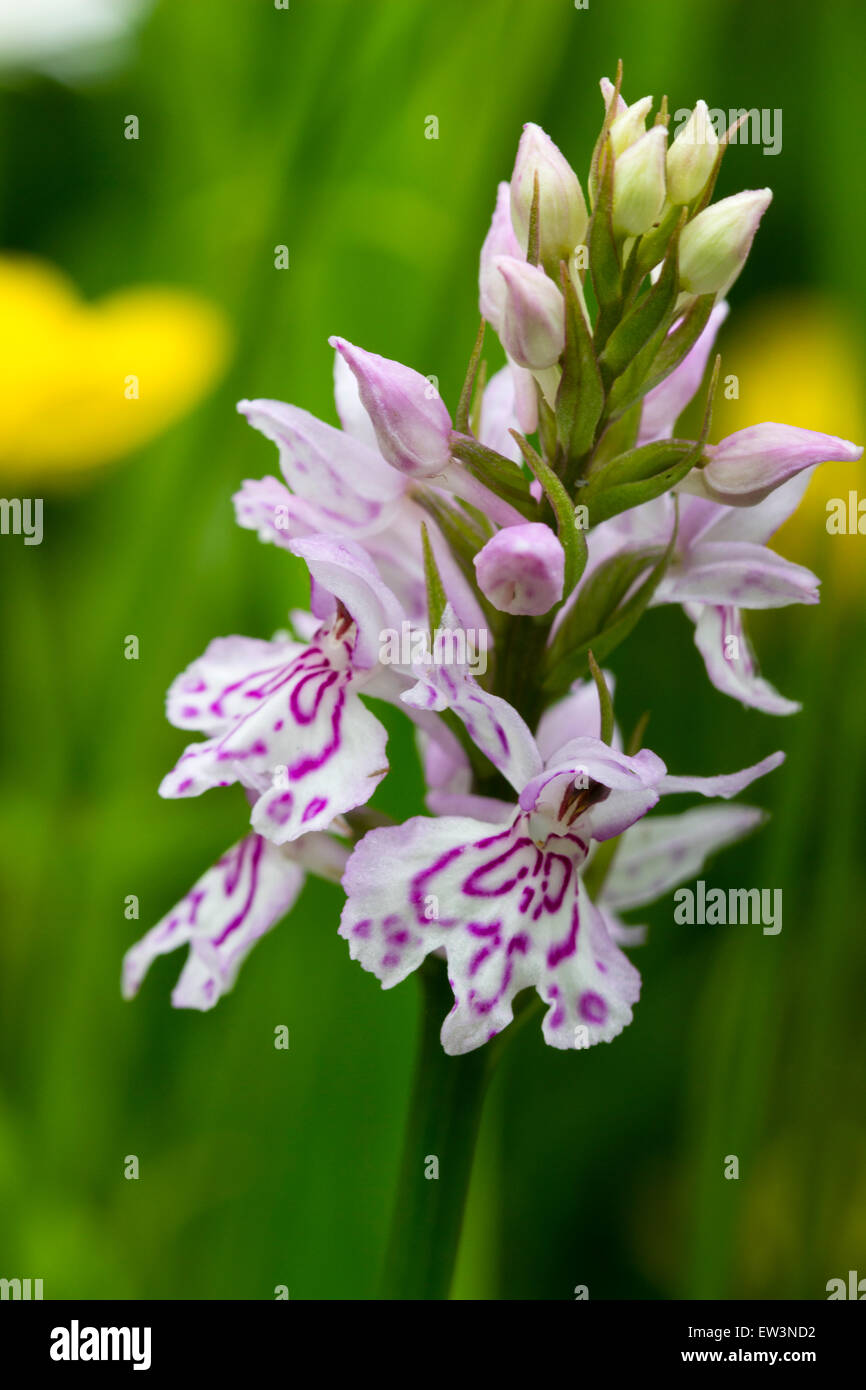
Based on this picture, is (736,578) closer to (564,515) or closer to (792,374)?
(564,515)

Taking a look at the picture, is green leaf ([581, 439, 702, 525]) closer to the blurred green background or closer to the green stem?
the green stem

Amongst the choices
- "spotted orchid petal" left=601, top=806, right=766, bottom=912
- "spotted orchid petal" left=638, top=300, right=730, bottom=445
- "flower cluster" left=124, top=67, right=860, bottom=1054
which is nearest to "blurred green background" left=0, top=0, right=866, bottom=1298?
"spotted orchid petal" left=601, top=806, right=766, bottom=912

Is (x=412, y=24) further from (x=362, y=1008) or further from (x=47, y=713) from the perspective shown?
(x=362, y=1008)

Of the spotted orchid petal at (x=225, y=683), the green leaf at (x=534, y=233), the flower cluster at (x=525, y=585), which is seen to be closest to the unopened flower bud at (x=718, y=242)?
the flower cluster at (x=525, y=585)

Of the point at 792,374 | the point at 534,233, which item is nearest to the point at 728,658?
the point at 534,233

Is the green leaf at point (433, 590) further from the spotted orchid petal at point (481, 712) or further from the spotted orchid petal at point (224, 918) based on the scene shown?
the spotted orchid petal at point (224, 918)

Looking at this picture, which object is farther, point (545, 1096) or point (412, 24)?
point (545, 1096)
